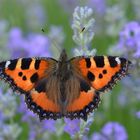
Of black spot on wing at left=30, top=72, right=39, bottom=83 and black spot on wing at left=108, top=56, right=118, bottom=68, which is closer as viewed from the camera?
black spot on wing at left=108, top=56, right=118, bottom=68

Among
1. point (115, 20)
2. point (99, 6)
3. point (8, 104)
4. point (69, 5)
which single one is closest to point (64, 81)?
point (8, 104)

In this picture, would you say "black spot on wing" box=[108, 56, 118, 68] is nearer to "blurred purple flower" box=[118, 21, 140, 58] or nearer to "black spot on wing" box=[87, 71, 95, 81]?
"black spot on wing" box=[87, 71, 95, 81]

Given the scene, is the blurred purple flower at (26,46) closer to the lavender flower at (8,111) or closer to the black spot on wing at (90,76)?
the lavender flower at (8,111)

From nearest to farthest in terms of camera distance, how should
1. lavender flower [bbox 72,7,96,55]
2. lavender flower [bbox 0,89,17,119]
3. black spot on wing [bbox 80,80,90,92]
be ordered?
1. black spot on wing [bbox 80,80,90,92]
2. lavender flower [bbox 72,7,96,55]
3. lavender flower [bbox 0,89,17,119]

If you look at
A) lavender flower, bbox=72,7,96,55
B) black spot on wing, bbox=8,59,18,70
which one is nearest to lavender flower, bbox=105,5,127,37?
lavender flower, bbox=72,7,96,55

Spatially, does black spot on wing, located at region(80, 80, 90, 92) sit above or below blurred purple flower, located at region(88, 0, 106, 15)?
below

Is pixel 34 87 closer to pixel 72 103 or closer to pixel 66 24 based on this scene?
pixel 72 103

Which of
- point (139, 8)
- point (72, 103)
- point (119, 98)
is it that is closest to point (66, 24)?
point (139, 8)

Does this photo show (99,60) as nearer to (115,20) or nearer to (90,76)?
(90,76)

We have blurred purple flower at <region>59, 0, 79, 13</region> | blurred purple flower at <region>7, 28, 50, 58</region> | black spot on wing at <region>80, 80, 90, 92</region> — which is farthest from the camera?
blurred purple flower at <region>59, 0, 79, 13</region>
